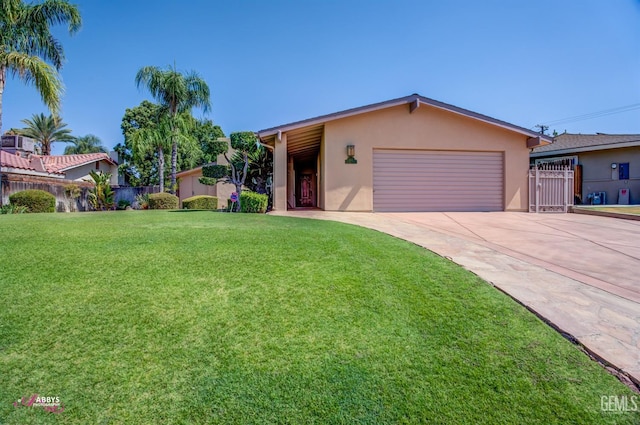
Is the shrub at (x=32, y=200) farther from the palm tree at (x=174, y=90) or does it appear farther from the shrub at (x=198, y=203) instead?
the palm tree at (x=174, y=90)

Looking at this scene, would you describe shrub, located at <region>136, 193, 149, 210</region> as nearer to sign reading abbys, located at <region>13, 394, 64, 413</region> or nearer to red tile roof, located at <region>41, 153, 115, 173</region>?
red tile roof, located at <region>41, 153, 115, 173</region>

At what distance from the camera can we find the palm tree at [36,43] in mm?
11703

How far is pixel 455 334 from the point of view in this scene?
2.61 m

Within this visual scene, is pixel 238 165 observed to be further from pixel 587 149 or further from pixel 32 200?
pixel 587 149

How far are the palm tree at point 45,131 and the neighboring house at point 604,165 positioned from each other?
127 ft

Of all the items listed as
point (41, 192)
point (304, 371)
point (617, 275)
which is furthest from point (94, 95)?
point (617, 275)

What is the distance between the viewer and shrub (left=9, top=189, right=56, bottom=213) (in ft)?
40.0

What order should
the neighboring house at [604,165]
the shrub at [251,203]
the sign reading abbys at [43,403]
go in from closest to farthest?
1. the sign reading abbys at [43,403]
2. the shrub at [251,203]
3. the neighboring house at [604,165]

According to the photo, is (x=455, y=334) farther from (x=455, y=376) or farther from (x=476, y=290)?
(x=476, y=290)

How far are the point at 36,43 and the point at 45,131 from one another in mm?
20865

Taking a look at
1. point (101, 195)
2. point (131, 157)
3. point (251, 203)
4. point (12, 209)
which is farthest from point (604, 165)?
point (131, 157)

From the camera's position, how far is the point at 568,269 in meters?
4.30

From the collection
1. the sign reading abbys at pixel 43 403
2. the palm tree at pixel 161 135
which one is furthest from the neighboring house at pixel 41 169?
the sign reading abbys at pixel 43 403

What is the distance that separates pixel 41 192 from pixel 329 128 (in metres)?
12.1
